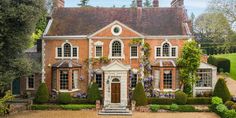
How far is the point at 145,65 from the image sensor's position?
1598 inches

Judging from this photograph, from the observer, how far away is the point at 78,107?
3728 centimetres

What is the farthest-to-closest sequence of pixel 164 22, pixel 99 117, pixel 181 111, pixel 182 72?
pixel 164 22, pixel 182 72, pixel 181 111, pixel 99 117

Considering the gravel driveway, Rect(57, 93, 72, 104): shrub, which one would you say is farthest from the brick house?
the gravel driveway

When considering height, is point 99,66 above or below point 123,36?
below

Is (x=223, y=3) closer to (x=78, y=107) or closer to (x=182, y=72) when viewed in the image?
(x=182, y=72)

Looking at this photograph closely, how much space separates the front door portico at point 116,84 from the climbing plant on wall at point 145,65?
7.37 ft

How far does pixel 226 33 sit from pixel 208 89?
1892 cm

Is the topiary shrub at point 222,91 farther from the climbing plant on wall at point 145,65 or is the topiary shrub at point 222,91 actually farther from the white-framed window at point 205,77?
the climbing plant on wall at point 145,65

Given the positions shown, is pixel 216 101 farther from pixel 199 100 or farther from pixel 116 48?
pixel 116 48

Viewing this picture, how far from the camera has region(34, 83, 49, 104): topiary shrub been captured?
38406 mm

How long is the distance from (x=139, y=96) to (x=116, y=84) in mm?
2820

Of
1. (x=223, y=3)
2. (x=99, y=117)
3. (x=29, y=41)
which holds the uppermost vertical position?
(x=223, y=3)

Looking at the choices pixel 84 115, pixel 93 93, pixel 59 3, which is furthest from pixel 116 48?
pixel 59 3

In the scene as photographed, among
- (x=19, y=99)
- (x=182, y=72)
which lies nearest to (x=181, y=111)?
(x=182, y=72)
